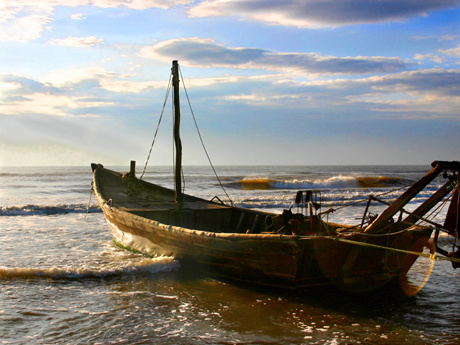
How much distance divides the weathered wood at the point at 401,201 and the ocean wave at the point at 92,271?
4.12 m

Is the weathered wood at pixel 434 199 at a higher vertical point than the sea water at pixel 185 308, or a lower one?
higher

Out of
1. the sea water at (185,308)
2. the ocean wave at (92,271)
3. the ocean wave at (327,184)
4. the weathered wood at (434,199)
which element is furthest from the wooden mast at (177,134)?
the ocean wave at (327,184)

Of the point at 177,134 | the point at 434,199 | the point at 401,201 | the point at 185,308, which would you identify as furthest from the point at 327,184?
the point at 185,308

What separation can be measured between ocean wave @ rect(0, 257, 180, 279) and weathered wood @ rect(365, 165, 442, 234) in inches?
162

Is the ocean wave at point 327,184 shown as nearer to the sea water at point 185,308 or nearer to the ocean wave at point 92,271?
the sea water at point 185,308

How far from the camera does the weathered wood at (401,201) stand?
5.82m

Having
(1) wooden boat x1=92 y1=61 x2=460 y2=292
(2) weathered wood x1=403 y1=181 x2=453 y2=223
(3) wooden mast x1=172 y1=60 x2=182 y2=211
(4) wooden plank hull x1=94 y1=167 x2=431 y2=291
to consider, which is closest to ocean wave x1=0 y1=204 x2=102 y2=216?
(3) wooden mast x1=172 y1=60 x2=182 y2=211

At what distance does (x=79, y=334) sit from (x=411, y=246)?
5.30 metres

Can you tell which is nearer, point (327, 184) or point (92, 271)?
point (92, 271)

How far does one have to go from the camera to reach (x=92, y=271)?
7762 millimetres

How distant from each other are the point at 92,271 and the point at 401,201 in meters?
6.16

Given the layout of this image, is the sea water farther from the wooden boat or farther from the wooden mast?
the wooden mast

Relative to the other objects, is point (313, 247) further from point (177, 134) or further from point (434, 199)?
point (177, 134)

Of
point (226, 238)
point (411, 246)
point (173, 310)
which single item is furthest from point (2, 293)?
point (411, 246)
